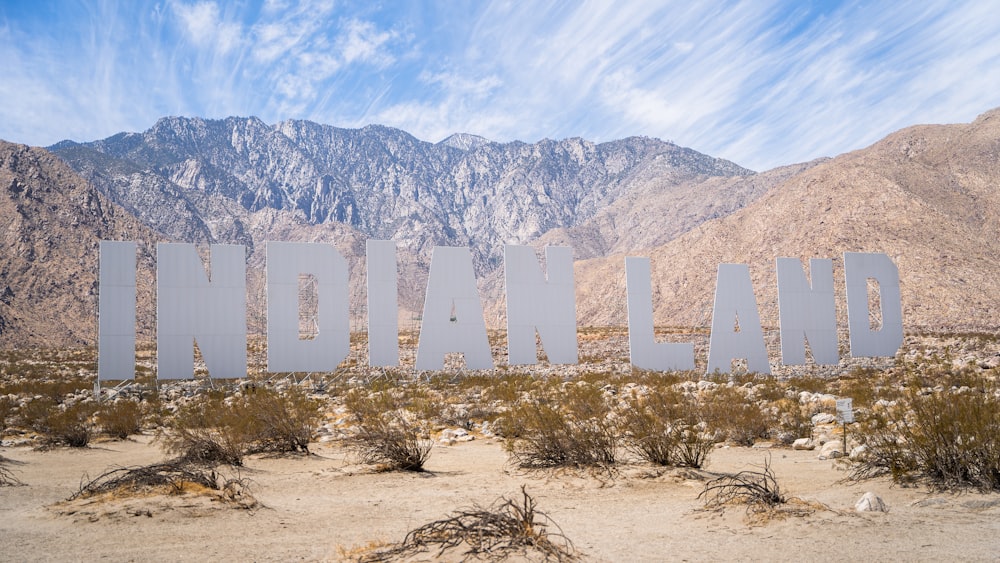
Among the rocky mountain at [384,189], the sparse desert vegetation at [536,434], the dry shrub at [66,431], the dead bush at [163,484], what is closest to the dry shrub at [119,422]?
the sparse desert vegetation at [536,434]

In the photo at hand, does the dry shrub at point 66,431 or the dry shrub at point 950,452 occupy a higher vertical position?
the dry shrub at point 950,452

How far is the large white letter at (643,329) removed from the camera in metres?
23.3

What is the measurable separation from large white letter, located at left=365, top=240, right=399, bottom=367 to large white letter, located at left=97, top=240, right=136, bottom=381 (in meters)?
6.78

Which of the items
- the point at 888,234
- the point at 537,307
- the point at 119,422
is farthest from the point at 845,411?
the point at 888,234

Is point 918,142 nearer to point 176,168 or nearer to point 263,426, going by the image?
point 263,426

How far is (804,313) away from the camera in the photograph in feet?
80.9

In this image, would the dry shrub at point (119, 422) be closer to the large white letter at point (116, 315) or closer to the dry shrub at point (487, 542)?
the large white letter at point (116, 315)

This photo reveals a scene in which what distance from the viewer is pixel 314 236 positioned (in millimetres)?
135125

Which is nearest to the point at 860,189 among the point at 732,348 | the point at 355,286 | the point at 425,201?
the point at 732,348

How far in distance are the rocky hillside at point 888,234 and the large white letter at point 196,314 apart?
48.3m

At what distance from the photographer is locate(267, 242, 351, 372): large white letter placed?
2036 cm

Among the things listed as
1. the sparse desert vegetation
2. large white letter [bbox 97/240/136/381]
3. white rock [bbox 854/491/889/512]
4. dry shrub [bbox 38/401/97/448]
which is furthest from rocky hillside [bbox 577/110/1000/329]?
dry shrub [bbox 38/401/97/448]

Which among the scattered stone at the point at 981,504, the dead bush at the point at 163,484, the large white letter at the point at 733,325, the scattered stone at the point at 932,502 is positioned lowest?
the scattered stone at the point at 932,502

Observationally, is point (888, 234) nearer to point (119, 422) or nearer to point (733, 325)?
point (733, 325)
